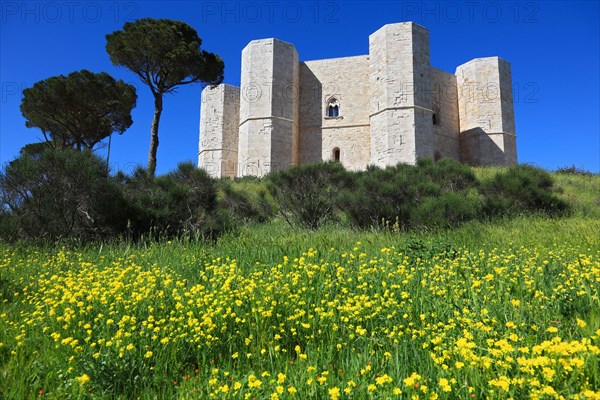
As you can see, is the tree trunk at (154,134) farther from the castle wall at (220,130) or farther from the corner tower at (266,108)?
the castle wall at (220,130)

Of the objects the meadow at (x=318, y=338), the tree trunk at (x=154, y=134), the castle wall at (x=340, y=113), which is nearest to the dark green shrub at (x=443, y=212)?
the meadow at (x=318, y=338)

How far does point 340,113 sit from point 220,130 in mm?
8035

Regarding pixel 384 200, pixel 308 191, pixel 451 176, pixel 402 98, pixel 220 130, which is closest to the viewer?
pixel 384 200

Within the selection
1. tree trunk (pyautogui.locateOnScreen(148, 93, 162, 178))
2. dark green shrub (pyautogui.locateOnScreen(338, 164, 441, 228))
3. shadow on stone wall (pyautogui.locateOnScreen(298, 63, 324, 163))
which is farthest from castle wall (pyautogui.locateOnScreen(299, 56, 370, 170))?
dark green shrub (pyautogui.locateOnScreen(338, 164, 441, 228))

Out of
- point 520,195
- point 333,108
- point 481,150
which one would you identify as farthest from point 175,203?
point 481,150

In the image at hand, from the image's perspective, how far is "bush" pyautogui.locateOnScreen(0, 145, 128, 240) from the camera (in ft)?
20.4

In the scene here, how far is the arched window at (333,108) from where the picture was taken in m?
22.2

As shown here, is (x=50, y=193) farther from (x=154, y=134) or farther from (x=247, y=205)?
(x=154, y=134)

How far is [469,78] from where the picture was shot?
911 inches

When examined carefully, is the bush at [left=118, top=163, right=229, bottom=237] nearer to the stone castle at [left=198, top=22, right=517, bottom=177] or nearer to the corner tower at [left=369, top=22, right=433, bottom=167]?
the stone castle at [left=198, top=22, right=517, bottom=177]

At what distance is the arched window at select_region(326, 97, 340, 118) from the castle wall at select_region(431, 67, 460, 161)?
608cm

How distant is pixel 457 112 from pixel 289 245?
22751mm

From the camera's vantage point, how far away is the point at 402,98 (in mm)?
19391

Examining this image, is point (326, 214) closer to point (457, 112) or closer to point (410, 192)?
point (410, 192)
